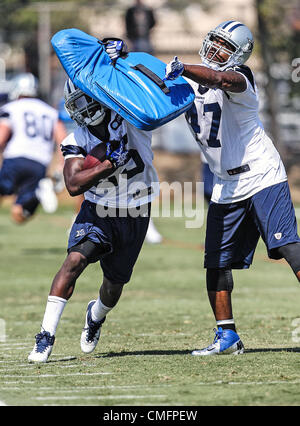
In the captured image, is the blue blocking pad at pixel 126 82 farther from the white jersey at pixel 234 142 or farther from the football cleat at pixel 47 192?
the football cleat at pixel 47 192

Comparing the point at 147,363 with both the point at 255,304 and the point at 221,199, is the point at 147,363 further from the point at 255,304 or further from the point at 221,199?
the point at 255,304

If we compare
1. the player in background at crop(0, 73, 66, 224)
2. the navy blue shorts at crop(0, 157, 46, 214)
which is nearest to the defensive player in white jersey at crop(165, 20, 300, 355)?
the player in background at crop(0, 73, 66, 224)

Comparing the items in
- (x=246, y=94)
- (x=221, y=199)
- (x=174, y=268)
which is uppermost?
(x=246, y=94)

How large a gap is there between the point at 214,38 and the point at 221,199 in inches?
43.6

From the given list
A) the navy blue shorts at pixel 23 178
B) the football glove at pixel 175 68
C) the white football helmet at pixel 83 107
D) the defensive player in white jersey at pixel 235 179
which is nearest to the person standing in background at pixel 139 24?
the navy blue shorts at pixel 23 178

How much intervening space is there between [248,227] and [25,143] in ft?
24.5

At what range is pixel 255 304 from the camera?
9766 mm

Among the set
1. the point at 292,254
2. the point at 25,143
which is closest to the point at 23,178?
the point at 25,143

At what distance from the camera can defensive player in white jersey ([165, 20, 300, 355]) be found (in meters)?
6.44

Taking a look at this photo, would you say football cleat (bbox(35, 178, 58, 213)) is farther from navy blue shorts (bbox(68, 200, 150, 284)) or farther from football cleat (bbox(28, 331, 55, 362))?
football cleat (bbox(28, 331, 55, 362))

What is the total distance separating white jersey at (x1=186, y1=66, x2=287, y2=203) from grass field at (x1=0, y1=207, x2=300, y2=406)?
3.87 ft

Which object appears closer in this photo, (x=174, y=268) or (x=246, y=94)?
(x=246, y=94)
